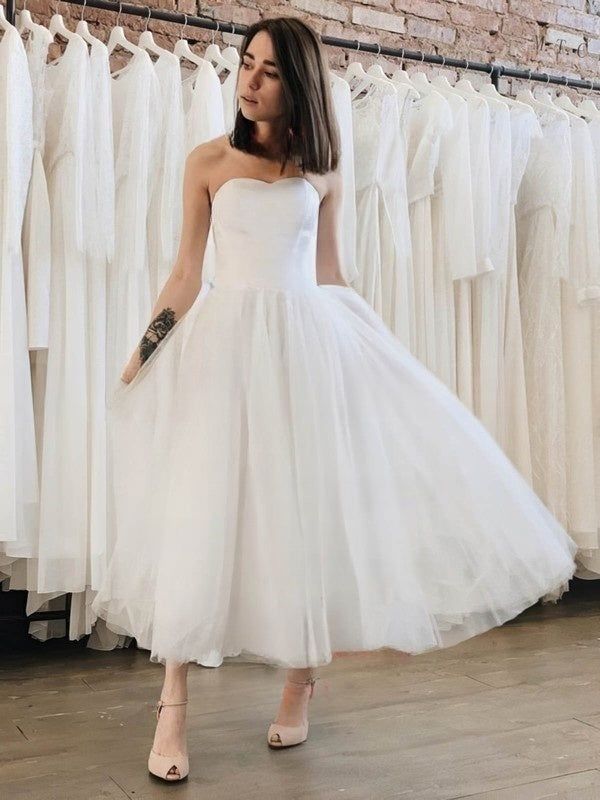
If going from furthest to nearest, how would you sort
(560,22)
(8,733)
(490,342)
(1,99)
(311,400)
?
1. (560,22)
2. (490,342)
3. (1,99)
4. (8,733)
5. (311,400)

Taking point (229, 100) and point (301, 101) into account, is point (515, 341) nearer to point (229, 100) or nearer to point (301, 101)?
point (229, 100)

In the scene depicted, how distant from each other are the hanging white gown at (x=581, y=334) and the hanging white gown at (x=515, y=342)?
0.54 ft

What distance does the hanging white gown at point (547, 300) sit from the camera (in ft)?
10.5

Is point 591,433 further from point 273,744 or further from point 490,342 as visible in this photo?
point 273,744

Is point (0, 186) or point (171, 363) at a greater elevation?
point (0, 186)

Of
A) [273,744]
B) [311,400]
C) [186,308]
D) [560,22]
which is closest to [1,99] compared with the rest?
[186,308]

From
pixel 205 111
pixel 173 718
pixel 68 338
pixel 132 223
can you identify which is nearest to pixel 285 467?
pixel 173 718

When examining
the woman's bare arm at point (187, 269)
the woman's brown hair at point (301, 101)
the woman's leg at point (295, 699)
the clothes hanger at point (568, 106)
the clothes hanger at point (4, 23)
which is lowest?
the woman's leg at point (295, 699)

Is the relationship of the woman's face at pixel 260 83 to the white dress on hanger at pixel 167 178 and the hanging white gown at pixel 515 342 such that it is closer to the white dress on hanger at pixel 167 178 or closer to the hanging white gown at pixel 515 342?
the white dress on hanger at pixel 167 178

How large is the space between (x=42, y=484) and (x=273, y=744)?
960mm

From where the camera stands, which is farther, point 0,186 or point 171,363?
point 0,186

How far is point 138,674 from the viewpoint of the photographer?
2.54m

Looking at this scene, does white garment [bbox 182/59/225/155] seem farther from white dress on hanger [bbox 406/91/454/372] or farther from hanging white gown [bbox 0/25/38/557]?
white dress on hanger [bbox 406/91/454/372]

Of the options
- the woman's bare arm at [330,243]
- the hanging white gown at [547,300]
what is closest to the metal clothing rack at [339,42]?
the hanging white gown at [547,300]
